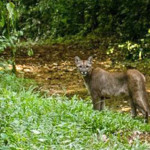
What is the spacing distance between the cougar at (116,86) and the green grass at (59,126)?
0.35 m

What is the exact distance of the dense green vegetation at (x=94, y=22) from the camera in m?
13.8

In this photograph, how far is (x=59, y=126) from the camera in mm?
5566

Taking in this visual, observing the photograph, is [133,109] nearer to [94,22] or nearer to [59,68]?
[59,68]

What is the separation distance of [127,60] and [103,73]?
5.24 m

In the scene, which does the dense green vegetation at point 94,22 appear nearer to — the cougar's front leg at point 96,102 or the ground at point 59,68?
the ground at point 59,68

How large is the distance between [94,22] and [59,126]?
44.3ft

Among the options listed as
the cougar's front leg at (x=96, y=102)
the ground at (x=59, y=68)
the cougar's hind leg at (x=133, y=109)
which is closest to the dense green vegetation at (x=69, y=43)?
the cougar's front leg at (x=96, y=102)

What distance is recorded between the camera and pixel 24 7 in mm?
22984

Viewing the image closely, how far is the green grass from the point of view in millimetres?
4855

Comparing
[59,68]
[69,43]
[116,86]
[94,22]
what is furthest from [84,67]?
[94,22]

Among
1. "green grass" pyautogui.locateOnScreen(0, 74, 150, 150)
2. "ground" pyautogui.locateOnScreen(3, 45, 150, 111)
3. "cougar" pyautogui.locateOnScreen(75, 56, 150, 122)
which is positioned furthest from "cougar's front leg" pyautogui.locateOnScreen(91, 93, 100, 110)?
"ground" pyautogui.locateOnScreen(3, 45, 150, 111)

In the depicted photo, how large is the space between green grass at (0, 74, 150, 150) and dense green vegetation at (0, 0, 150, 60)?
6414mm

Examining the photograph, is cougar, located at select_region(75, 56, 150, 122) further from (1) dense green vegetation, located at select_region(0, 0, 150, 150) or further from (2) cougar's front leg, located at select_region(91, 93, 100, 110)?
(1) dense green vegetation, located at select_region(0, 0, 150, 150)

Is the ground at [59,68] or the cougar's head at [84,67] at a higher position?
the cougar's head at [84,67]
